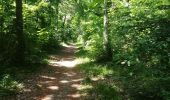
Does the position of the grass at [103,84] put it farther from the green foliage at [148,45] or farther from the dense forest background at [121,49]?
the green foliage at [148,45]

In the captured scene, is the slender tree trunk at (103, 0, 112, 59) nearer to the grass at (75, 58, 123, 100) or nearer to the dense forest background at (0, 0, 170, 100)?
the dense forest background at (0, 0, 170, 100)

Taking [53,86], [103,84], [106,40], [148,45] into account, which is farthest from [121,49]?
[106,40]

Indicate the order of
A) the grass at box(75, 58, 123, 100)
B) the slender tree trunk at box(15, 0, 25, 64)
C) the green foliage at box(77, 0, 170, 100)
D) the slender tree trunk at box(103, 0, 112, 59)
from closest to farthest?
the green foliage at box(77, 0, 170, 100) < the grass at box(75, 58, 123, 100) < the slender tree trunk at box(15, 0, 25, 64) < the slender tree trunk at box(103, 0, 112, 59)

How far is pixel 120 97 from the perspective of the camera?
1010cm

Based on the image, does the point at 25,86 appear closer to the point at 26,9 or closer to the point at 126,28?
the point at 126,28

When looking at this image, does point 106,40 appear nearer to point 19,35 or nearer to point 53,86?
point 19,35

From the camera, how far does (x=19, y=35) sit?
52.2 feet

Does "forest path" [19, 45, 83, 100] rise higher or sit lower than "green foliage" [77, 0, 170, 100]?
lower

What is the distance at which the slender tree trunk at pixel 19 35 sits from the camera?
51.5ft

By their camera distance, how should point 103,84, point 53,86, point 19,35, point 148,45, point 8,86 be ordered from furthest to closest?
point 19,35 → point 53,86 → point 103,84 → point 8,86 → point 148,45

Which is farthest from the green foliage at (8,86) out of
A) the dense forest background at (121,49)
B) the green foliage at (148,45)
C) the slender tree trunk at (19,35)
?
the green foliage at (148,45)

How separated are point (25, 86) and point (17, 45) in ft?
14.0

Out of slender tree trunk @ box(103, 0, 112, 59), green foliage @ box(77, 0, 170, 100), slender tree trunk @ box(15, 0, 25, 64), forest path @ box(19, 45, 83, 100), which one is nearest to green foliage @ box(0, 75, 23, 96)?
forest path @ box(19, 45, 83, 100)

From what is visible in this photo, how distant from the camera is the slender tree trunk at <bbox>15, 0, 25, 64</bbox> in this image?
15699 millimetres
